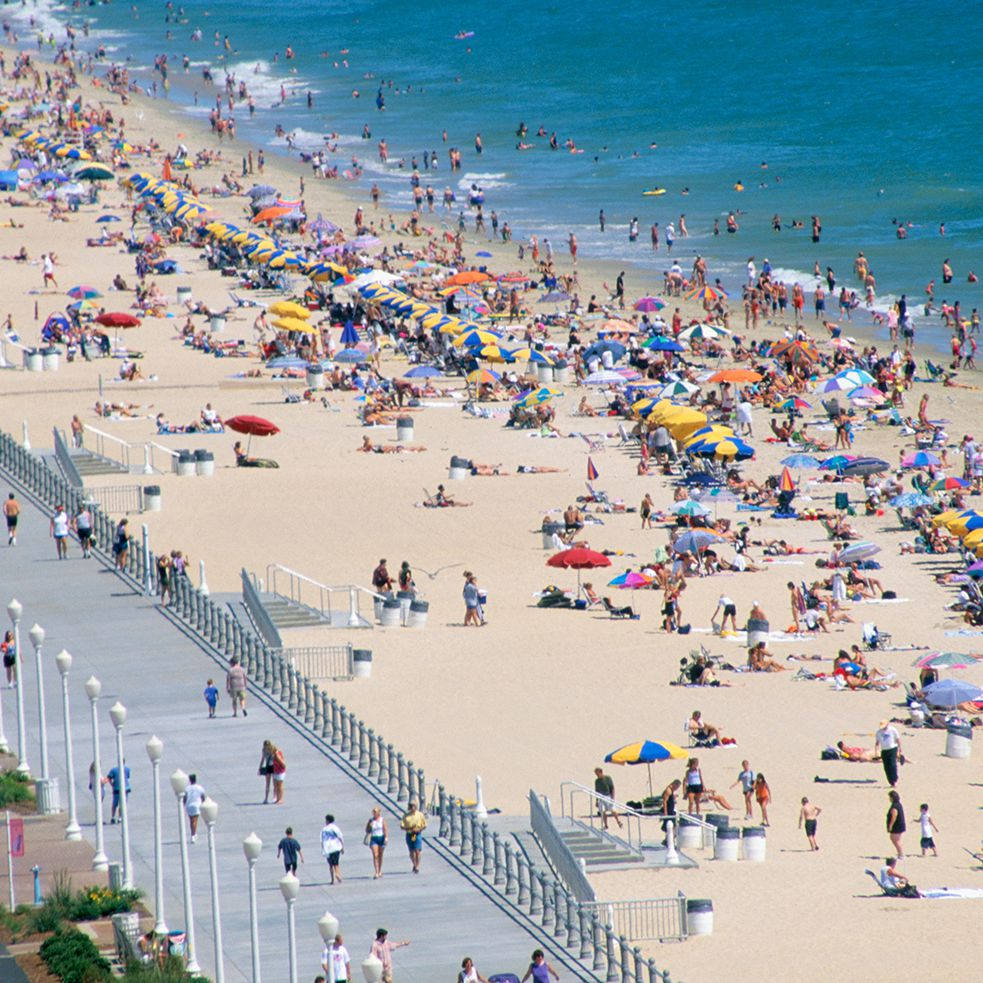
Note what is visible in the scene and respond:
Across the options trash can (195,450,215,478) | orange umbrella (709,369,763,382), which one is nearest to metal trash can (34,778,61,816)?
trash can (195,450,215,478)

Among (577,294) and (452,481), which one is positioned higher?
(577,294)

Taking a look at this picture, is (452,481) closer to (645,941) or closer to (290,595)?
(290,595)

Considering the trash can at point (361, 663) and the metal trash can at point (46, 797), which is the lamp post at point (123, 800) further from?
the trash can at point (361, 663)

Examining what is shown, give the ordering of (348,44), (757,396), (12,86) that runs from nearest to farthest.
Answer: (757,396) → (12,86) → (348,44)

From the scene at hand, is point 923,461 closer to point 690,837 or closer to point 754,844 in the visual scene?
point 690,837

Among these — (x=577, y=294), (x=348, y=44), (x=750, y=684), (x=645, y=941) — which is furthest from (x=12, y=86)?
(x=645, y=941)

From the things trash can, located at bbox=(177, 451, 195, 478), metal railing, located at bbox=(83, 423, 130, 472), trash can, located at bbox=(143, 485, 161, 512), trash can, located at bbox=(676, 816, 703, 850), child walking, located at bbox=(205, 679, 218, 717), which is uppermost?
metal railing, located at bbox=(83, 423, 130, 472)

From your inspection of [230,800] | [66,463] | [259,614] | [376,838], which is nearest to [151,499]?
[66,463]

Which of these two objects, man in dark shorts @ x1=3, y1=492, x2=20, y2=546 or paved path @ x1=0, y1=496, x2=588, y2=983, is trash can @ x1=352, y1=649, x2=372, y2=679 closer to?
paved path @ x1=0, y1=496, x2=588, y2=983
